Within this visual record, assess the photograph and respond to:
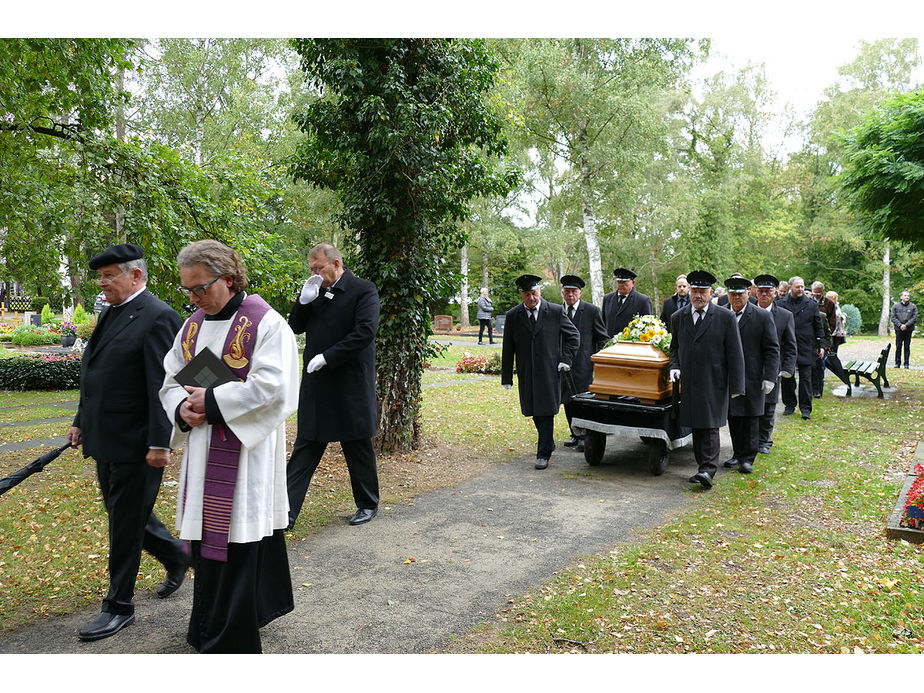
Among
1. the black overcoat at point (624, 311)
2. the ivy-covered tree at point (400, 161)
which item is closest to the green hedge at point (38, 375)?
the ivy-covered tree at point (400, 161)

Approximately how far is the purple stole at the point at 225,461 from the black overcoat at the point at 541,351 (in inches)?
191

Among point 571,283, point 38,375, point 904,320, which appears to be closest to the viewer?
point 571,283

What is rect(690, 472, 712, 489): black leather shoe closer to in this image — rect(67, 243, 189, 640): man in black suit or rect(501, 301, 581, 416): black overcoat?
rect(501, 301, 581, 416): black overcoat

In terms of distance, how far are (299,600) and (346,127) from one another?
5.31m

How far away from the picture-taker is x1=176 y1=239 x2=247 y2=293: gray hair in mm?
3408


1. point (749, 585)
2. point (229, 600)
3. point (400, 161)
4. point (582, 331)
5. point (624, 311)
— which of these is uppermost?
point (400, 161)

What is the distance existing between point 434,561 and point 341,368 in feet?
5.41

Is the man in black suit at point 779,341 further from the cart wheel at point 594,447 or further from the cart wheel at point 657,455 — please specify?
the cart wheel at point 594,447

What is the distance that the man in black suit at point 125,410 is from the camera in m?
3.98

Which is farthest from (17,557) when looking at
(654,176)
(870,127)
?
(654,176)

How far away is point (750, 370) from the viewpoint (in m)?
7.91

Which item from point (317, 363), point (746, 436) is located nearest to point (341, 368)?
point (317, 363)

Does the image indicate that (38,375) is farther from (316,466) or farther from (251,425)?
(251,425)

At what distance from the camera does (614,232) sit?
108ft
